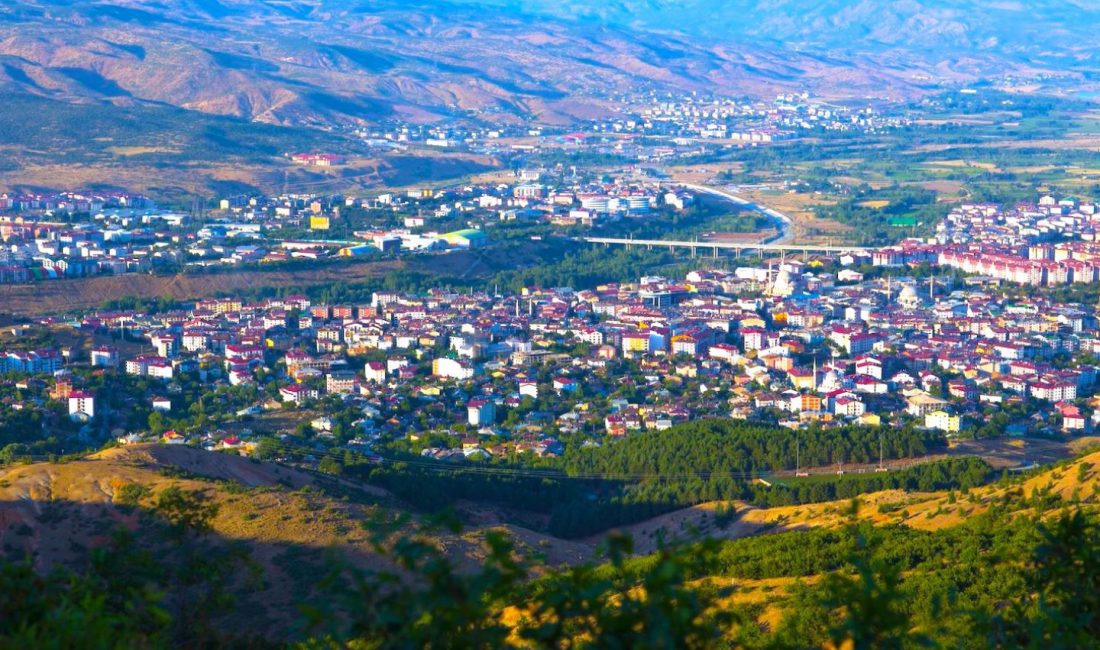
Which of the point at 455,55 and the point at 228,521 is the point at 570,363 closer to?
the point at 228,521

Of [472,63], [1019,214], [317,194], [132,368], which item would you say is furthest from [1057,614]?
[472,63]

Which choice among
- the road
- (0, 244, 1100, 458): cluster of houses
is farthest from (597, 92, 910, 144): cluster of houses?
(0, 244, 1100, 458): cluster of houses

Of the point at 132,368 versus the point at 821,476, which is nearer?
the point at 821,476

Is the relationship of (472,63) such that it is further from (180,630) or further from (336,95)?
(180,630)

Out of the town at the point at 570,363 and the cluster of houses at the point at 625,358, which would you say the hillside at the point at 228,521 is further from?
the cluster of houses at the point at 625,358

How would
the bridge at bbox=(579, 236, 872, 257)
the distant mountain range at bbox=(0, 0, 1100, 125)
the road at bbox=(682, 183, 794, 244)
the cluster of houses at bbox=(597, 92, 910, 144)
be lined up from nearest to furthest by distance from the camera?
the bridge at bbox=(579, 236, 872, 257) → the road at bbox=(682, 183, 794, 244) → the distant mountain range at bbox=(0, 0, 1100, 125) → the cluster of houses at bbox=(597, 92, 910, 144)

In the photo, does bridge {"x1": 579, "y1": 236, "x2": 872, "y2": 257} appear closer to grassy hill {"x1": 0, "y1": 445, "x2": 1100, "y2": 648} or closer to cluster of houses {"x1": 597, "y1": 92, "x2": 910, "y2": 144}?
grassy hill {"x1": 0, "y1": 445, "x2": 1100, "y2": 648}
